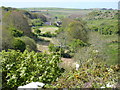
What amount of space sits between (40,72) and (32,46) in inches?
688

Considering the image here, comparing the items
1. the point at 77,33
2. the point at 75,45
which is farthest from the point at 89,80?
the point at 77,33

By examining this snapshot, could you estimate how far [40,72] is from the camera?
434 cm

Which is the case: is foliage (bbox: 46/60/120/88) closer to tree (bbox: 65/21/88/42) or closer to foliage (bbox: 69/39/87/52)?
foliage (bbox: 69/39/87/52)

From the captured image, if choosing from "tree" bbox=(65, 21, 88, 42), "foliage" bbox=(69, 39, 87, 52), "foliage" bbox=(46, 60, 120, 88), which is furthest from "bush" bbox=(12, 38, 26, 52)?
"foliage" bbox=(46, 60, 120, 88)

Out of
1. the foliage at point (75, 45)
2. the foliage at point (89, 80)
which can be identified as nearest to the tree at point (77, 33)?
the foliage at point (75, 45)

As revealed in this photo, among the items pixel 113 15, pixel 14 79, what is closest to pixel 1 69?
pixel 14 79

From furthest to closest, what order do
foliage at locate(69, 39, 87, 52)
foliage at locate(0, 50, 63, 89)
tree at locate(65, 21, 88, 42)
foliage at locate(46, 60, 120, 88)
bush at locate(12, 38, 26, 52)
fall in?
tree at locate(65, 21, 88, 42)
foliage at locate(69, 39, 87, 52)
bush at locate(12, 38, 26, 52)
foliage at locate(0, 50, 63, 89)
foliage at locate(46, 60, 120, 88)

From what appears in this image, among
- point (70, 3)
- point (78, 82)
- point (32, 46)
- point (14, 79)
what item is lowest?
point (32, 46)

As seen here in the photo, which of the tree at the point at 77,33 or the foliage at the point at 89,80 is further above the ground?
the foliage at the point at 89,80

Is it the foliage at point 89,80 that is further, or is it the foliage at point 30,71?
the foliage at point 30,71

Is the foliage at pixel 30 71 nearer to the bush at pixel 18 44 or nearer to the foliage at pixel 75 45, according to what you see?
the bush at pixel 18 44

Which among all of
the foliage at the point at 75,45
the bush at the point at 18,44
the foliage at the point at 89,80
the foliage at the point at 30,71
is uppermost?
the foliage at the point at 89,80

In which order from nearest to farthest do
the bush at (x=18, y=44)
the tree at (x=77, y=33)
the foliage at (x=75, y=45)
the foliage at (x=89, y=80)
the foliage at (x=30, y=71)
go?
the foliage at (x=89, y=80), the foliage at (x=30, y=71), the bush at (x=18, y=44), the foliage at (x=75, y=45), the tree at (x=77, y=33)

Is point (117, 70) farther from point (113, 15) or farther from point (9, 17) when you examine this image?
point (113, 15)
